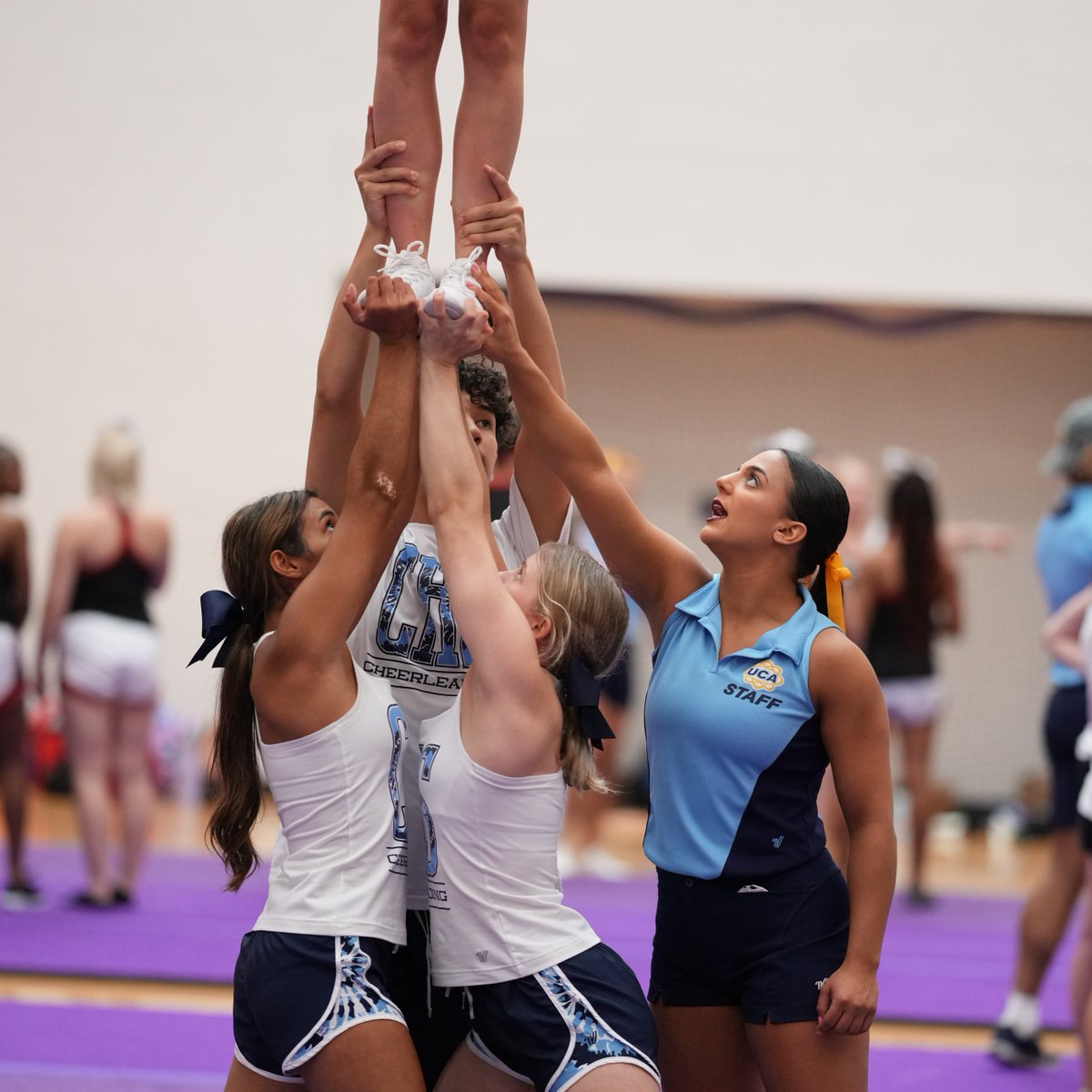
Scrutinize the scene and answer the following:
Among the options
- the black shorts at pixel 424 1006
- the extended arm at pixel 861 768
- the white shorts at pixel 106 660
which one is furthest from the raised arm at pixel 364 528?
the white shorts at pixel 106 660

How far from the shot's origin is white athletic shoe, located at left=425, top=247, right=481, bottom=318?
6.33 ft

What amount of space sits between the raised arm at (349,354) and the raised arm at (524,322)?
0.13m

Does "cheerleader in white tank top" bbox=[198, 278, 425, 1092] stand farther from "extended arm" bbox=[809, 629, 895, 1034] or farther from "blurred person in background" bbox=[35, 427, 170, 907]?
→ "blurred person in background" bbox=[35, 427, 170, 907]

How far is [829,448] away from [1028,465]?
1.29 meters

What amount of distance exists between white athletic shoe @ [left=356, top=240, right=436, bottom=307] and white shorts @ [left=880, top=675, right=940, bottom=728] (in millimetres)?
4321

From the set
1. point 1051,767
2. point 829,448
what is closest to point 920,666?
point 1051,767

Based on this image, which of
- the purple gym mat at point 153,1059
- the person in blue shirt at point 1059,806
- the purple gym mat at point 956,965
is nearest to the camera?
the purple gym mat at point 153,1059

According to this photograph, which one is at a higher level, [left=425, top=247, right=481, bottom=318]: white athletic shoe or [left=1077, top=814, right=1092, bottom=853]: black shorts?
[left=425, top=247, right=481, bottom=318]: white athletic shoe

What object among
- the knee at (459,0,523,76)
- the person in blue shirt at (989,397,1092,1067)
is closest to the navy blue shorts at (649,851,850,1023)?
the knee at (459,0,523,76)

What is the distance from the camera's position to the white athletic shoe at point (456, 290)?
1930mm

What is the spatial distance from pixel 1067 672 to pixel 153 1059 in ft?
9.06

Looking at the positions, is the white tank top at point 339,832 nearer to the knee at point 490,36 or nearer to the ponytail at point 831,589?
the ponytail at point 831,589

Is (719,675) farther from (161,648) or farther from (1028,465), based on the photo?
(1028,465)

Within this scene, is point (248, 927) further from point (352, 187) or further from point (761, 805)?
point (352, 187)
